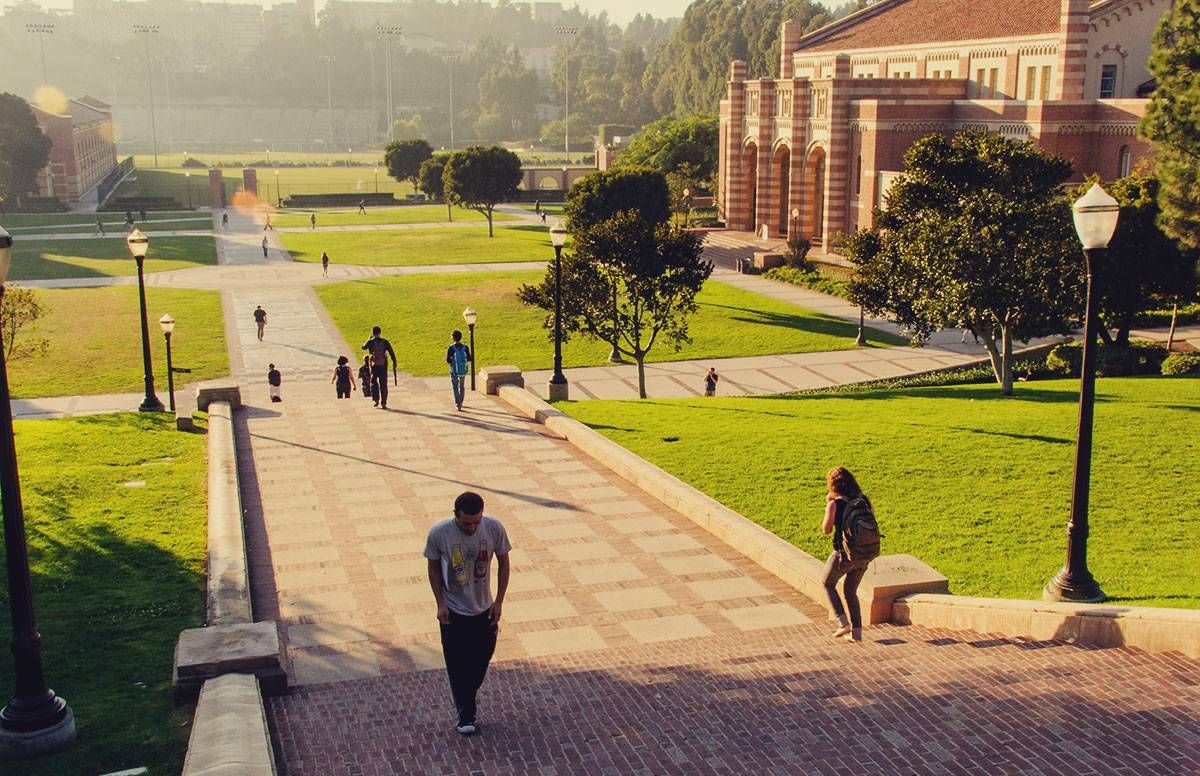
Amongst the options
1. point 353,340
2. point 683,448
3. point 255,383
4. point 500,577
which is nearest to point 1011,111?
point 353,340

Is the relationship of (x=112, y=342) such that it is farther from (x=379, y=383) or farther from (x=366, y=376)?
(x=379, y=383)

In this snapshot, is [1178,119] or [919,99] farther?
[919,99]

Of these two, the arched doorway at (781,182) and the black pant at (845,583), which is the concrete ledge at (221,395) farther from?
the arched doorway at (781,182)

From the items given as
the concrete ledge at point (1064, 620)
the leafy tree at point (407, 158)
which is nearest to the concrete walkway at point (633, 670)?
the concrete ledge at point (1064, 620)

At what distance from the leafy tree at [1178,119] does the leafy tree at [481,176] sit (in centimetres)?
4345

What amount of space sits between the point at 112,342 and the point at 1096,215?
31880 mm

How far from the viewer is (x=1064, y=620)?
8719 millimetres

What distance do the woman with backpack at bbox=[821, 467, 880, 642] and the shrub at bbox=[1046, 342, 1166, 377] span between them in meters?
22.5

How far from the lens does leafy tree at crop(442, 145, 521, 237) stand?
66188 millimetres

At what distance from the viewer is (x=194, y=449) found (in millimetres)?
17391

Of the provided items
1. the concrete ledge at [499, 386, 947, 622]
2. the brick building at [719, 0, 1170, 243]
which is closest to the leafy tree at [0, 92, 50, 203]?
the brick building at [719, 0, 1170, 243]

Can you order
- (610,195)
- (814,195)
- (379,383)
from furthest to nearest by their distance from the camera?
(814,195) < (610,195) < (379,383)

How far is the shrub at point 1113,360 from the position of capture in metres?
29.9

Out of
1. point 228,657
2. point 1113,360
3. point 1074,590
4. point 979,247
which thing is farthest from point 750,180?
point 228,657
